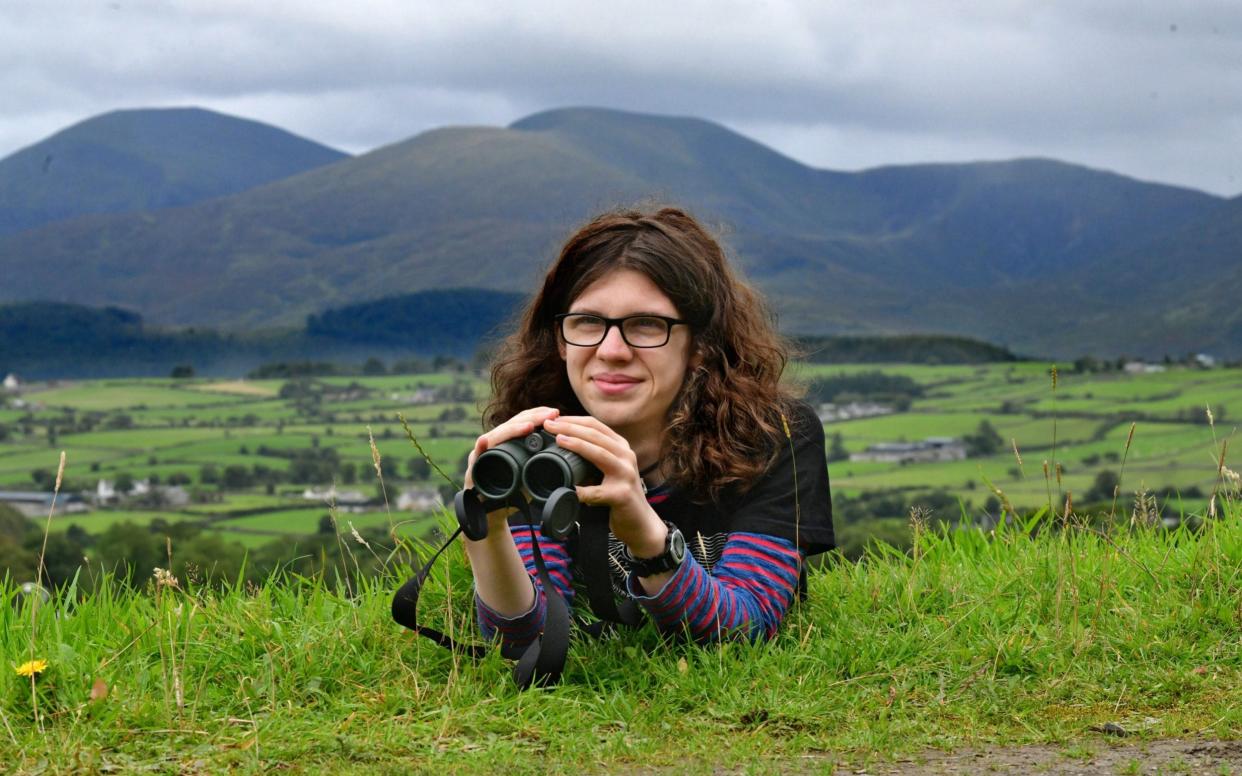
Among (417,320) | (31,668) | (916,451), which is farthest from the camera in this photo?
(417,320)

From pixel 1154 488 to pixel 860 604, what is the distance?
175 centimetres

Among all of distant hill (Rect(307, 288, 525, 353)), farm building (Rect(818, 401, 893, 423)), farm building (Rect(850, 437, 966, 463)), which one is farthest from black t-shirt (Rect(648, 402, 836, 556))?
distant hill (Rect(307, 288, 525, 353))

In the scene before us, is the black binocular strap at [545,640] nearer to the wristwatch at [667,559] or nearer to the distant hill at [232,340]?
the wristwatch at [667,559]

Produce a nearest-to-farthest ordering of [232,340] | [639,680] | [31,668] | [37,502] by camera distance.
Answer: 1. [31,668]
2. [639,680]
3. [37,502]
4. [232,340]

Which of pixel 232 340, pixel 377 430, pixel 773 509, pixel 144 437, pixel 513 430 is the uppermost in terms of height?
pixel 513 430

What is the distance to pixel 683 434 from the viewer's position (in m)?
4.11

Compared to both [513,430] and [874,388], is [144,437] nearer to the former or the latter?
[874,388]

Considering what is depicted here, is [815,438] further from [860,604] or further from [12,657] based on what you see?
[12,657]

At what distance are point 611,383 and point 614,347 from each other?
129mm

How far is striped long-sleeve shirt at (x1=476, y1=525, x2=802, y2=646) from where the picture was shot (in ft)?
12.6

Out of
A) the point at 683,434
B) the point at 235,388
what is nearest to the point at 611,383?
the point at 683,434

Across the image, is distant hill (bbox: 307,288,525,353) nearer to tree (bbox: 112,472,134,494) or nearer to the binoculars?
tree (bbox: 112,472,134,494)

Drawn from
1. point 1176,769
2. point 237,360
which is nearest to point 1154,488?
point 1176,769

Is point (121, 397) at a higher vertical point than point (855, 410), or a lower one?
lower
